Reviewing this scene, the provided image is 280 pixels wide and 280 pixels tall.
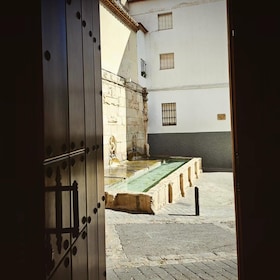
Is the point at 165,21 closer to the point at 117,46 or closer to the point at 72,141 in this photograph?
the point at 117,46

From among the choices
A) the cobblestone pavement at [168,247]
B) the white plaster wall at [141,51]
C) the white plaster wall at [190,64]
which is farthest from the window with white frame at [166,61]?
the cobblestone pavement at [168,247]

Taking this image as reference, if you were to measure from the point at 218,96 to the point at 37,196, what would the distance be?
44.7 feet

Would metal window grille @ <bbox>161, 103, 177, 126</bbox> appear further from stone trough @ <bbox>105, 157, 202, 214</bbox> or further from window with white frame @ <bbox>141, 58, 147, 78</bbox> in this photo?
→ stone trough @ <bbox>105, 157, 202, 214</bbox>

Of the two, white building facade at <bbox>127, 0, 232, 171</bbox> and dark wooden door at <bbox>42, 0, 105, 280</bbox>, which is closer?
dark wooden door at <bbox>42, 0, 105, 280</bbox>

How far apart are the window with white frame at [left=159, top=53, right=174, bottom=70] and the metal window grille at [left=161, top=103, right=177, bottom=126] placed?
6.21ft

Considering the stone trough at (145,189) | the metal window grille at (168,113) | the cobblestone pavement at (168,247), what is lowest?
the cobblestone pavement at (168,247)

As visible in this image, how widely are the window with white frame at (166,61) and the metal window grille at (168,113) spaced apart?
1892 millimetres

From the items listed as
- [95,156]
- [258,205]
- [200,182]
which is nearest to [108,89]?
[200,182]

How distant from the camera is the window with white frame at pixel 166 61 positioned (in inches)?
565

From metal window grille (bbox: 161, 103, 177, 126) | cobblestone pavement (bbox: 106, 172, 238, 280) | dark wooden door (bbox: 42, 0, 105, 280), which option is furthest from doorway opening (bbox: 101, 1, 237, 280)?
dark wooden door (bbox: 42, 0, 105, 280)

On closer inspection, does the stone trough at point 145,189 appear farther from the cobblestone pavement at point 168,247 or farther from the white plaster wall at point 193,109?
the white plaster wall at point 193,109

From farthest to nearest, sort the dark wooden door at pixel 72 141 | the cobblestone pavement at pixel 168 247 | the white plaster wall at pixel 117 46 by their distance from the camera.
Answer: the white plaster wall at pixel 117 46, the cobblestone pavement at pixel 168 247, the dark wooden door at pixel 72 141

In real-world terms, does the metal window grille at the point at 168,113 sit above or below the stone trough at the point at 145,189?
above

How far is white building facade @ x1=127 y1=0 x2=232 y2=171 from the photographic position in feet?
45.1
